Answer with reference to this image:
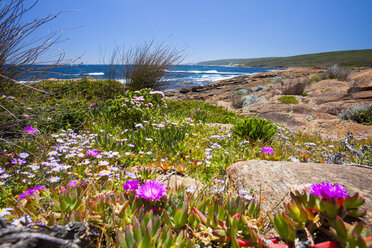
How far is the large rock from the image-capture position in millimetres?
1609

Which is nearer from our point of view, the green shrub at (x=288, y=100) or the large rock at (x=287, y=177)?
the large rock at (x=287, y=177)

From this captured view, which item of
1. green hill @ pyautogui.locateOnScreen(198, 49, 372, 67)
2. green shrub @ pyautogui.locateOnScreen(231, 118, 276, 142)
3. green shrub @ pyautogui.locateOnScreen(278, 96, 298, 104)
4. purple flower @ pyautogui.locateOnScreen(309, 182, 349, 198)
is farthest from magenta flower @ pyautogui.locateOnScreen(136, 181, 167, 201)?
green hill @ pyautogui.locateOnScreen(198, 49, 372, 67)

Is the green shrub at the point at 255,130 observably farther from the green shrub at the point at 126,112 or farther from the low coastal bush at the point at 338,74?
the low coastal bush at the point at 338,74

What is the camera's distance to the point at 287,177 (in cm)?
190

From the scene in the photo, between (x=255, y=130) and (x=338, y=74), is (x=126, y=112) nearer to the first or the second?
(x=255, y=130)

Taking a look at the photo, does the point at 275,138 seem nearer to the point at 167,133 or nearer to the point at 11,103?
the point at 167,133

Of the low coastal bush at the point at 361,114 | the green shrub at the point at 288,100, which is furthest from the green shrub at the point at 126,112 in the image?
the green shrub at the point at 288,100

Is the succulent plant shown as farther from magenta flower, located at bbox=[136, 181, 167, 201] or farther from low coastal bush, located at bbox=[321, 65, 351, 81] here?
low coastal bush, located at bbox=[321, 65, 351, 81]

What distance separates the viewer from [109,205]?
1.40m

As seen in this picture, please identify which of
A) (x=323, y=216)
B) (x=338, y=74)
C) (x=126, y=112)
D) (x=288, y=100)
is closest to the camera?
(x=323, y=216)

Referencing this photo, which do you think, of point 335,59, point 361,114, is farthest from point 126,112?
point 335,59

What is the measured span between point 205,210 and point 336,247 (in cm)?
83

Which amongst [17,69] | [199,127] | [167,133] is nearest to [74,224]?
[167,133]

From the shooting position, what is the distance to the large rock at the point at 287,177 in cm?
161
